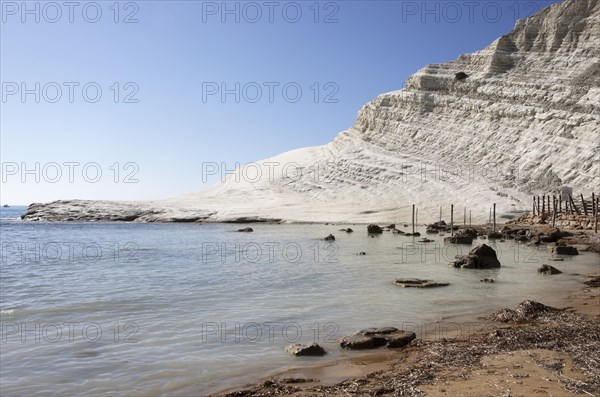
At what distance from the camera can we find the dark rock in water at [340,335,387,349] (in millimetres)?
8211

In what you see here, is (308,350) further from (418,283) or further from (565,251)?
(565,251)

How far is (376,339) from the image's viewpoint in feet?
27.3

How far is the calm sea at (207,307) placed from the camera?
7418 mm

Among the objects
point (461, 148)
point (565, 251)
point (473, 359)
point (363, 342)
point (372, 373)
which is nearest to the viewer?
point (372, 373)

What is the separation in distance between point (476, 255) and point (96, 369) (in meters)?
14.5

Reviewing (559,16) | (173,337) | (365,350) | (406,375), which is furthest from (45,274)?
(559,16)

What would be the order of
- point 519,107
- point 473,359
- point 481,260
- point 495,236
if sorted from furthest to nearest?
point 519,107 < point 495,236 < point 481,260 < point 473,359

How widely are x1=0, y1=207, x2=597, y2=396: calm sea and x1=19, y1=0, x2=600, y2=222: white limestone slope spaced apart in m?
21.4

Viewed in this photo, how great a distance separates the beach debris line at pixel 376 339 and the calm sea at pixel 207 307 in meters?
0.27

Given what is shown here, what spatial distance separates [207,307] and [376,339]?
197 inches

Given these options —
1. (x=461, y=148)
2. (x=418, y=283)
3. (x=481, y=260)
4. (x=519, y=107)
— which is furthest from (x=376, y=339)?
(x=519, y=107)

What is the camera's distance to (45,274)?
1855cm

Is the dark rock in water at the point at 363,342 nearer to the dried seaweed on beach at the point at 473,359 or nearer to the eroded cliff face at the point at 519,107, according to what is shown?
the dried seaweed on beach at the point at 473,359

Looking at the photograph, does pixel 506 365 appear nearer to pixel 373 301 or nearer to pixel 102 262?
pixel 373 301
